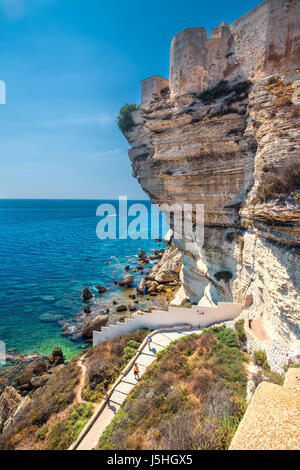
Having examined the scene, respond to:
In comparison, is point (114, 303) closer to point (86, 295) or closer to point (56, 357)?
point (86, 295)

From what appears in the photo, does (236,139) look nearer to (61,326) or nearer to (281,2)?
(281,2)

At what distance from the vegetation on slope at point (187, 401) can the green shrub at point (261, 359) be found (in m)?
0.61

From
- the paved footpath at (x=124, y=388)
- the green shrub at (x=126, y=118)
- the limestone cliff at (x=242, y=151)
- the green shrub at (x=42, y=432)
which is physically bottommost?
the green shrub at (x=42, y=432)

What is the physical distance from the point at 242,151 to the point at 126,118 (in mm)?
22328

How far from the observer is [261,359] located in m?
8.23

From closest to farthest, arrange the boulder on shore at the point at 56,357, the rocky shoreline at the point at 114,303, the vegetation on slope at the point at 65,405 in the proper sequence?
the vegetation on slope at the point at 65,405
the boulder on shore at the point at 56,357
the rocky shoreline at the point at 114,303

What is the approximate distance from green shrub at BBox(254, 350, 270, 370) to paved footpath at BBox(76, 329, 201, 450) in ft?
16.1

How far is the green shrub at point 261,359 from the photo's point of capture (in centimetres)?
796

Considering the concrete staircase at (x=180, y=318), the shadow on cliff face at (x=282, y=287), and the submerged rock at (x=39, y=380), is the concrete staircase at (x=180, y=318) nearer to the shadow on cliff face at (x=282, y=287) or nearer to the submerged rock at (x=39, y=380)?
the shadow on cliff face at (x=282, y=287)

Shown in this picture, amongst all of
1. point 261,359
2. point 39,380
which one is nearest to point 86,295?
point 39,380

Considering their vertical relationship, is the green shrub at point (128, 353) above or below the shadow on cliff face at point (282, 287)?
below

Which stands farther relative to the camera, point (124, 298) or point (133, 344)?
point (124, 298)

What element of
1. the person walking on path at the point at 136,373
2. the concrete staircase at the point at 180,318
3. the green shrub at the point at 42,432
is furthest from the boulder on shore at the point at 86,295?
the green shrub at the point at 42,432

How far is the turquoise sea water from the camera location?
18484 mm
